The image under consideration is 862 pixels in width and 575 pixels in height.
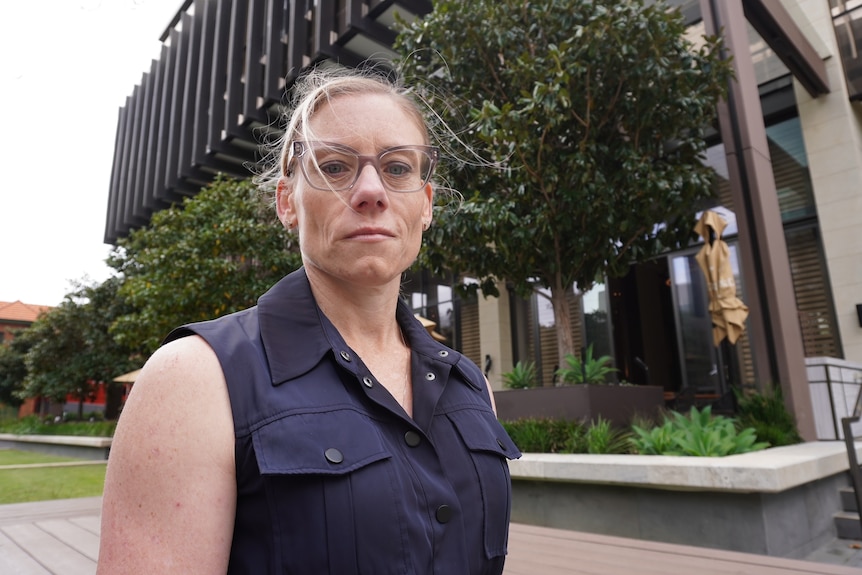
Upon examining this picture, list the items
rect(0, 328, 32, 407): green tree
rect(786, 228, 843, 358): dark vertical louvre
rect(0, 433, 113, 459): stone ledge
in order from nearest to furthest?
rect(786, 228, 843, 358): dark vertical louvre, rect(0, 433, 113, 459): stone ledge, rect(0, 328, 32, 407): green tree

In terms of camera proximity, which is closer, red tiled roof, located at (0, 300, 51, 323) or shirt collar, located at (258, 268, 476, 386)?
shirt collar, located at (258, 268, 476, 386)

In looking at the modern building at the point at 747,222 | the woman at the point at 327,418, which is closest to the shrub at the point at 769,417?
the modern building at the point at 747,222

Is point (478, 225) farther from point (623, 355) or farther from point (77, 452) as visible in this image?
point (77, 452)

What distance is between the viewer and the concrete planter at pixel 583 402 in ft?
21.5

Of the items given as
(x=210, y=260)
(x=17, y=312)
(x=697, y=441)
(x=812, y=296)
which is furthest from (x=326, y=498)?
(x=17, y=312)

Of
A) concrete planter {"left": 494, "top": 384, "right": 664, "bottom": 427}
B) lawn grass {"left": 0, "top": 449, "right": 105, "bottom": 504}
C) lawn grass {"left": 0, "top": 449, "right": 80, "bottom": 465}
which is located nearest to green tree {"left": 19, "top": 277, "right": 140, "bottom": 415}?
lawn grass {"left": 0, "top": 449, "right": 80, "bottom": 465}

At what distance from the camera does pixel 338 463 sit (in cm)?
88

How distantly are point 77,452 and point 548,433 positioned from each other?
15.3 metres

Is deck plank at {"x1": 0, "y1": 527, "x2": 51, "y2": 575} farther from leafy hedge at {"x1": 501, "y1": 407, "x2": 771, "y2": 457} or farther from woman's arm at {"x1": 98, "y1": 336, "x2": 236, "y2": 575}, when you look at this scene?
leafy hedge at {"x1": 501, "y1": 407, "x2": 771, "y2": 457}

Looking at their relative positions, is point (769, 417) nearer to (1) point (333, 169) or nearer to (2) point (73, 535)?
(2) point (73, 535)

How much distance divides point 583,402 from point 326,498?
6088 mm

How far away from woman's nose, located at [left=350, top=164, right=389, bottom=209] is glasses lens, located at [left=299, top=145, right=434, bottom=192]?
1 centimetres

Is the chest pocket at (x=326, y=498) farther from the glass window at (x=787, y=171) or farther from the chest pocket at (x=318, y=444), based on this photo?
the glass window at (x=787, y=171)

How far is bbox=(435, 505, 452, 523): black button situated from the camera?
0.96 metres
